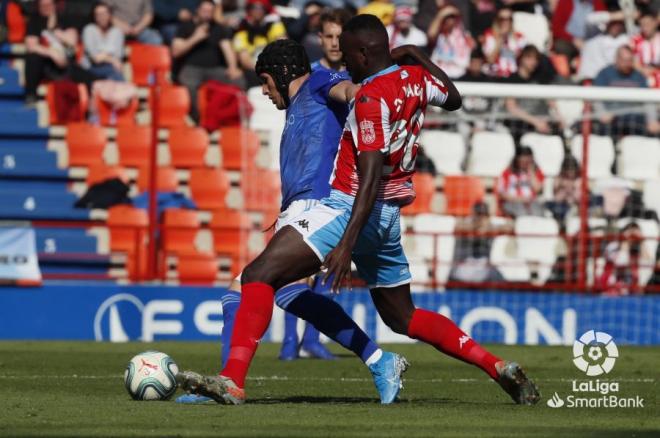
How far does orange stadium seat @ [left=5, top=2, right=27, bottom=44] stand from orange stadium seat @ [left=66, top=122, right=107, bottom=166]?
84.0 inches

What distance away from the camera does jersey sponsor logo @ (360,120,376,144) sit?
7.82m

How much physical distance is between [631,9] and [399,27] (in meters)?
4.62

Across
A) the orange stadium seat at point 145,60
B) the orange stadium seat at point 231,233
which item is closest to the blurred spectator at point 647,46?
the orange stadium seat at point 231,233

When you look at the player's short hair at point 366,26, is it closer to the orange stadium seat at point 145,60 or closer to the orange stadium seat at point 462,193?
the orange stadium seat at point 462,193

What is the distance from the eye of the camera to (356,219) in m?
7.71

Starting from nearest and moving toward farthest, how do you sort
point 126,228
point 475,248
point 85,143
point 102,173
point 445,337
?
point 445,337
point 126,228
point 475,248
point 102,173
point 85,143

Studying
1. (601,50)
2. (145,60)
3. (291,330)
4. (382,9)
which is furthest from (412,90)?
(601,50)

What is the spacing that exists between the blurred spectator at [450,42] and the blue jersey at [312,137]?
11870 mm

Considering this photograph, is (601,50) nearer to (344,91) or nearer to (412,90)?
(344,91)

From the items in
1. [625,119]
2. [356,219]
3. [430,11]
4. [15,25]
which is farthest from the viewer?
[430,11]

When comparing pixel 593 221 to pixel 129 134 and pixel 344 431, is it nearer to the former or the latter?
pixel 129 134

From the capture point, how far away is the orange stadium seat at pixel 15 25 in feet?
71.0

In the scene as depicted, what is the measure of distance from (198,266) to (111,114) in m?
3.57

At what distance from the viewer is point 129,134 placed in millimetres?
20297
